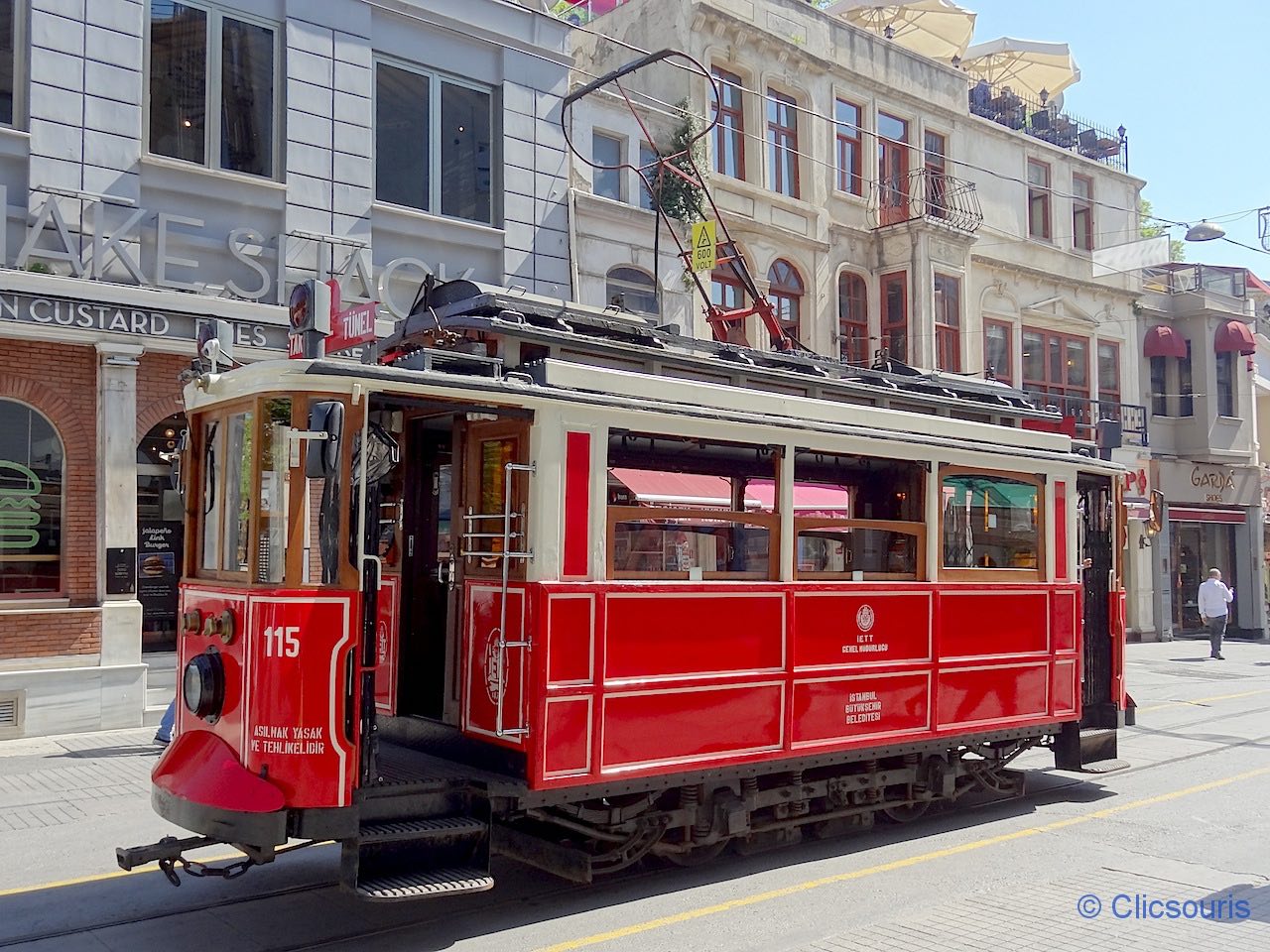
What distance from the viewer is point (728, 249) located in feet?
65.3

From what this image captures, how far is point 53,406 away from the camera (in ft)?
41.5

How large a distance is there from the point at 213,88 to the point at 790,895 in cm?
1184

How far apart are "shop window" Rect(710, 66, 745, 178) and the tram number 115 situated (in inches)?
624

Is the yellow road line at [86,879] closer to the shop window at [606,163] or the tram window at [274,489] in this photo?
the tram window at [274,489]

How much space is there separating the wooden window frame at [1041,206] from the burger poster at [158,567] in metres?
20.1

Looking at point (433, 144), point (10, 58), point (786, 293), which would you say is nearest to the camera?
point (10, 58)

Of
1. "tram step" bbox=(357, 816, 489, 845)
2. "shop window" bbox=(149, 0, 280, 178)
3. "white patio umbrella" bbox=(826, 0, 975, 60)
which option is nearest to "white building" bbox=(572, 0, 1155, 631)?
"white patio umbrella" bbox=(826, 0, 975, 60)

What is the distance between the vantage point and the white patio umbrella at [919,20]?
91.9 feet

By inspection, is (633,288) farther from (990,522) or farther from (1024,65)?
(1024,65)

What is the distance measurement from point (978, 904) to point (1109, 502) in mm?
4753

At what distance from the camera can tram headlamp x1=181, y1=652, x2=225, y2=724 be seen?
592 cm

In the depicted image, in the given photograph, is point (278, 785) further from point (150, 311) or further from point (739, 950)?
point (150, 311)

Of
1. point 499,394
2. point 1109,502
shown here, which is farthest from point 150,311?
point 1109,502

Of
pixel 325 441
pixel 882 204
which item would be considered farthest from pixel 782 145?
pixel 325 441
